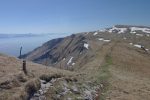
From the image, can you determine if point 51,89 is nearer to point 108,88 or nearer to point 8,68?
point 8,68

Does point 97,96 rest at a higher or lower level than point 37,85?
lower

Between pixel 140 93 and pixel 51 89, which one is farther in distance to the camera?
pixel 140 93

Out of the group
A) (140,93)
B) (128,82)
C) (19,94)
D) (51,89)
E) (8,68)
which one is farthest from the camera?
(128,82)

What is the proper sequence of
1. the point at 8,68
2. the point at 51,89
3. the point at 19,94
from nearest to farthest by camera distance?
the point at 19,94 → the point at 51,89 → the point at 8,68

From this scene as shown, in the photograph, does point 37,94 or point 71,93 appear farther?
point 71,93

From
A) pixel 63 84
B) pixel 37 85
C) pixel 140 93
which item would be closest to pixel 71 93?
pixel 63 84

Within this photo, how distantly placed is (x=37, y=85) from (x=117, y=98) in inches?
474

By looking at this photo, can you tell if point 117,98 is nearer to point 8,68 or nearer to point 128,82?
point 128,82

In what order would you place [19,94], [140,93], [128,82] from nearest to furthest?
[19,94]
[140,93]
[128,82]

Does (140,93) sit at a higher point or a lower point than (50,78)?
lower

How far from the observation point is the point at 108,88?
43.1 metres

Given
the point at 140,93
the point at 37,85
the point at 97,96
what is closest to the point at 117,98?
the point at 97,96

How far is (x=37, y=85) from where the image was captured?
33.1m

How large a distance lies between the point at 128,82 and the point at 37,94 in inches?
877
